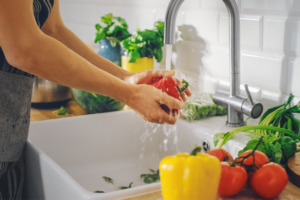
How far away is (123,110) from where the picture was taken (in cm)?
165

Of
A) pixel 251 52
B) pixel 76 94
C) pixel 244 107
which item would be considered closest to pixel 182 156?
pixel 244 107

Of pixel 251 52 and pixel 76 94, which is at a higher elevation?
pixel 251 52

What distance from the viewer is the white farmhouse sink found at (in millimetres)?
1371

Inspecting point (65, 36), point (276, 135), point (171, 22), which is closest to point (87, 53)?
point (65, 36)

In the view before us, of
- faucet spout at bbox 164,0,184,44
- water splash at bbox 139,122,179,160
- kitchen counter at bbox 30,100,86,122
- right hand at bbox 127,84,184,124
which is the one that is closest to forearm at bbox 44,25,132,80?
faucet spout at bbox 164,0,184,44

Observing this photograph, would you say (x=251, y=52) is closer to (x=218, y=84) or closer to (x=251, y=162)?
(x=218, y=84)

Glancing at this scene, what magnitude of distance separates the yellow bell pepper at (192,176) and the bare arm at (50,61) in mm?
229

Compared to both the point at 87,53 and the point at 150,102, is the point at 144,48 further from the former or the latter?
the point at 150,102

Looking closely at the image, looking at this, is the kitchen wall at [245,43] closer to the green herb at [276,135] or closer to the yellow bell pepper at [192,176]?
the green herb at [276,135]

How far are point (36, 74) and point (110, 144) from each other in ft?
2.39

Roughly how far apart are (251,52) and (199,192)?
748 mm

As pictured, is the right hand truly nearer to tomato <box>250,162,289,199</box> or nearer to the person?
the person

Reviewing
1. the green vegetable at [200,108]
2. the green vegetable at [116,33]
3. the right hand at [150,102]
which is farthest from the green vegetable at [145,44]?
the right hand at [150,102]

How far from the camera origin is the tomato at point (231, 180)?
79 cm
